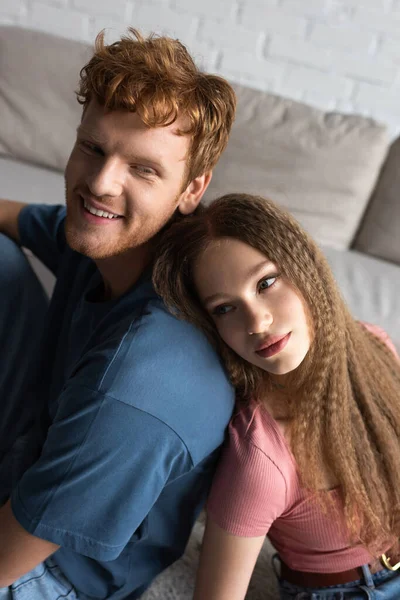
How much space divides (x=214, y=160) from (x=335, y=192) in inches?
44.5

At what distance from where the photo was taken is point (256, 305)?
0.94 m

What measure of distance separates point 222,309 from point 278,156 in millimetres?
1262

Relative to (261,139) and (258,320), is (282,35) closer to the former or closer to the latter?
(261,139)

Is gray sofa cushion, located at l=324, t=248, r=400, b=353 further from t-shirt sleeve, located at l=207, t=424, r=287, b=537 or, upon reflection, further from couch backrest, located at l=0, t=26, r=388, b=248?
t-shirt sleeve, located at l=207, t=424, r=287, b=537

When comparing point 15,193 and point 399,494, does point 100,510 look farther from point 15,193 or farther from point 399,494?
point 15,193

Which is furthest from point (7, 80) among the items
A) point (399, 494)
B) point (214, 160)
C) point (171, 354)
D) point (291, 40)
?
point (399, 494)

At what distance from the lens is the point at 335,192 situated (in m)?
2.15

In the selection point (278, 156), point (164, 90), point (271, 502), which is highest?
point (164, 90)

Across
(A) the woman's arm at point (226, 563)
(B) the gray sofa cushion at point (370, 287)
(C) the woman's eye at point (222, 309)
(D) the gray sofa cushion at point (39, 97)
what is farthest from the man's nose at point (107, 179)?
(D) the gray sofa cushion at point (39, 97)

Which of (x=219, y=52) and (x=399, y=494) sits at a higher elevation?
(x=219, y=52)

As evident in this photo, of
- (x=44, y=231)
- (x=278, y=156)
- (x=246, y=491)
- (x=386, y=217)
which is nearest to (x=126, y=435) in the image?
(x=246, y=491)

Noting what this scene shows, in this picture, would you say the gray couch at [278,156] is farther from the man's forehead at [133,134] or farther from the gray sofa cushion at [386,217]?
the man's forehead at [133,134]

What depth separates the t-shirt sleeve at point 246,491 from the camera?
3.13ft

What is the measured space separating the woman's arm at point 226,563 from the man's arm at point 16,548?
0.24 metres
